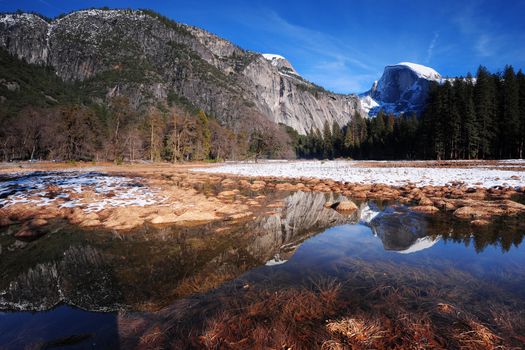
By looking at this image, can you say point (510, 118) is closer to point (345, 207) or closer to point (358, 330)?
point (345, 207)

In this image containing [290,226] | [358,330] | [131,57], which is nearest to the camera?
[358,330]

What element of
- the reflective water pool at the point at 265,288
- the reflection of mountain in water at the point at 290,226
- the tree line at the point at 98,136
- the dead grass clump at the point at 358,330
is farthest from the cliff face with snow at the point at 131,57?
the dead grass clump at the point at 358,330

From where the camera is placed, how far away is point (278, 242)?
6152 millimetres

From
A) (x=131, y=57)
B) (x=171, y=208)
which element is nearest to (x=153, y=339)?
(x=171, y=208)

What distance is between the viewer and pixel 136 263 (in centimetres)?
500

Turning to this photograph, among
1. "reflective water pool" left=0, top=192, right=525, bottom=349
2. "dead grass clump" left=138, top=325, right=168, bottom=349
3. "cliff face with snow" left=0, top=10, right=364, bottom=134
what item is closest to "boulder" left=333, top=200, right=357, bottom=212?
"reflective water pool" left=0, top=192, right=525, bottom=349

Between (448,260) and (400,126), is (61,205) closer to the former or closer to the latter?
(448,260)

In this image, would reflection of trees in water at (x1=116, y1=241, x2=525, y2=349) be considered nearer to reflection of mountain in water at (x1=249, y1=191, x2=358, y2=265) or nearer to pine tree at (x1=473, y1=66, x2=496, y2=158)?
reflection of mountain in water at (x1=249, y1=191, x2=358, y2=265)

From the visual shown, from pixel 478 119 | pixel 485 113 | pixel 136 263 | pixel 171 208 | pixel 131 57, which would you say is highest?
pixel 131 57

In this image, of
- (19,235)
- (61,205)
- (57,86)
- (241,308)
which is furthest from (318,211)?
(57,86)

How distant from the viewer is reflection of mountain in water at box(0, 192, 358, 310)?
3823 millimetres

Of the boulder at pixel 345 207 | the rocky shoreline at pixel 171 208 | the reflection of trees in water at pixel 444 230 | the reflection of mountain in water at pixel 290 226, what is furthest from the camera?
the boulder at pixel 345 207

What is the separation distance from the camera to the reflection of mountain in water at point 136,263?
12.5 feet

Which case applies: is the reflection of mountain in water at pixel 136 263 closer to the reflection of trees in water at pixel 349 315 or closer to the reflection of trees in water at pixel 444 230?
the reflection of trees in water at pixel 349 315
